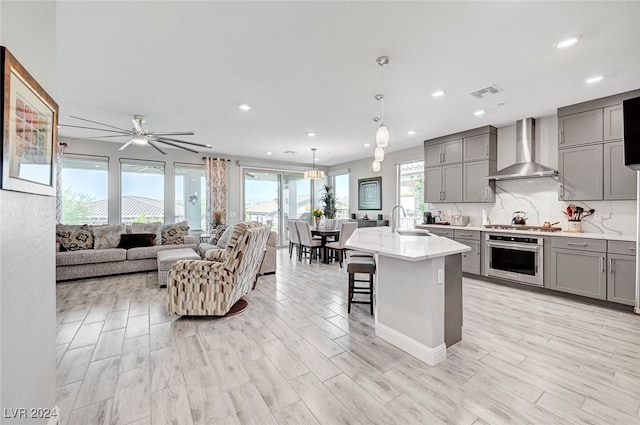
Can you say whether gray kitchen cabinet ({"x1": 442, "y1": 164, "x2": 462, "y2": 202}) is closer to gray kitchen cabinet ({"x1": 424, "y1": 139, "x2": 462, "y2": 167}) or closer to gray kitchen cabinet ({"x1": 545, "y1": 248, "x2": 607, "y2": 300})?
gray kitchen cabinet ({"x1": 424, "y1": 139, "x2": 462, "y2": 167})

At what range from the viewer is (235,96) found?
135 inches

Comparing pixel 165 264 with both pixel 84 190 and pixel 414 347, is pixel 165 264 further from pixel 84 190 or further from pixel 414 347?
A: pixel 414 347

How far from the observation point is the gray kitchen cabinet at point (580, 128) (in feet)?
11.6

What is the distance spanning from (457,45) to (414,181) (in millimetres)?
4394

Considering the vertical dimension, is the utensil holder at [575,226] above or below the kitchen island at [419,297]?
above

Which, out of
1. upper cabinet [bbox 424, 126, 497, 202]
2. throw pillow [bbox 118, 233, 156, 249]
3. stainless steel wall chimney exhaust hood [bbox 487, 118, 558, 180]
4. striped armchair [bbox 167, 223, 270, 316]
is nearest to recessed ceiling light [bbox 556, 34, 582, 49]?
stainless steel wall chimney exhaust hood [bbox 487, 118, 558, 180]

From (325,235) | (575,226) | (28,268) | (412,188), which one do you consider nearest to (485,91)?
(575,226)

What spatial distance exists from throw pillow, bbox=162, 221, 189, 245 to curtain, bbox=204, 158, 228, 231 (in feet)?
3.40

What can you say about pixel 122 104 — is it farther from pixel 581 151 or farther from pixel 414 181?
pixel 581 151

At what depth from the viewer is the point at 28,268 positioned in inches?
45.3

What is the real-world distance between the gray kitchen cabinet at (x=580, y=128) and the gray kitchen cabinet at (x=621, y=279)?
5.18 ft

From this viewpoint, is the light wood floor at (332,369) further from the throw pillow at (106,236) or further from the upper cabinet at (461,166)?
the upper cabinet at (461,166)

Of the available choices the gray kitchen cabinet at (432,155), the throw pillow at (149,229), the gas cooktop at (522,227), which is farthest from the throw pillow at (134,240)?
the gas cooktop at (522,227)

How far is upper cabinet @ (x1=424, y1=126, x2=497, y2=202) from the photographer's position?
4.73 meters
